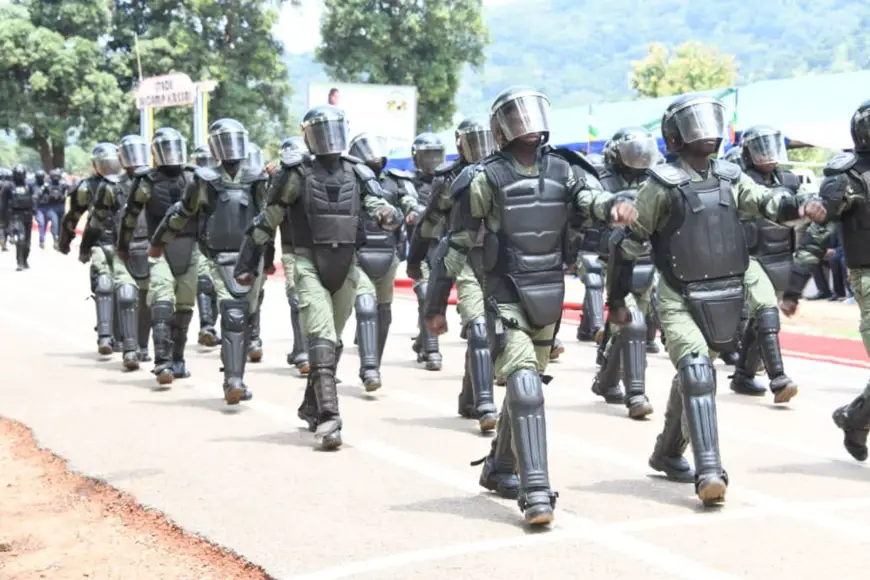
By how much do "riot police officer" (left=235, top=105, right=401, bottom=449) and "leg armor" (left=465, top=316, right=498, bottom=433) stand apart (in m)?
0.81

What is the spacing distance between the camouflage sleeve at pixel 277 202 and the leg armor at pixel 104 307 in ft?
14.3

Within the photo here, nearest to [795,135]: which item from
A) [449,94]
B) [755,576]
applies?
[755,576]

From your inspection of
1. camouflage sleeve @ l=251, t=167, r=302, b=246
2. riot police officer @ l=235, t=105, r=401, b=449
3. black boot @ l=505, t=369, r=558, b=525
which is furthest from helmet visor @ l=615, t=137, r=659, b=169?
black boot @ l=505, t=369, r=558, b=525

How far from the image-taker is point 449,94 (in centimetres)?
5497

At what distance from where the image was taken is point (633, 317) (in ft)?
30.1

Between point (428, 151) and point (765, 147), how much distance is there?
322 centimetres

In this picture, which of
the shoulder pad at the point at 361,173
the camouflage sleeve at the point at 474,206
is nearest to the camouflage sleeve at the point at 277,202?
the shoulder pad at the point at 361,173

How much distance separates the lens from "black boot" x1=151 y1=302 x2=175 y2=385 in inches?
411

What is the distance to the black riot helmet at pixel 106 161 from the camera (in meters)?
11.8

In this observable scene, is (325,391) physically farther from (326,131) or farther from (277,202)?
(326,131)

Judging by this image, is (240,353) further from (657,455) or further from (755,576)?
(755,576)

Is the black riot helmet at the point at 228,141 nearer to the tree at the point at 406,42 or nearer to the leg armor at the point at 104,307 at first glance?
the leg armor at the point at 104,307

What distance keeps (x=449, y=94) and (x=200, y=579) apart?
50607 mm

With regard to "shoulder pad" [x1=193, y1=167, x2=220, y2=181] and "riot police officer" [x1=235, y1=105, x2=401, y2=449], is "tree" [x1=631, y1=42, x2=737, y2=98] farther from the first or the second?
"riot police officer" [x1=235, y1=105, x2=401, y2=449]
